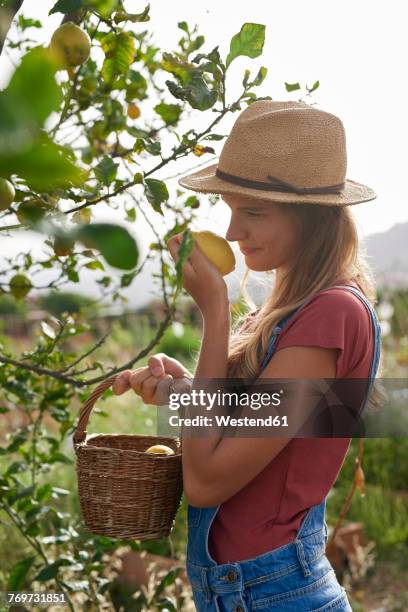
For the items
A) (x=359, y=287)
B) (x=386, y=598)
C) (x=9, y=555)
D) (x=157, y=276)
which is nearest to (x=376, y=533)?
(x=386, y=598)

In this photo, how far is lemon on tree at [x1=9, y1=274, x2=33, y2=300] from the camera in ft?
6.07

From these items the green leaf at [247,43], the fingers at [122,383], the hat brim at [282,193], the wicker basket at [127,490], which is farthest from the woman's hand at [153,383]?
the green leaf at [247,43]

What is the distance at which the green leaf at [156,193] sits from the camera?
4.05ft

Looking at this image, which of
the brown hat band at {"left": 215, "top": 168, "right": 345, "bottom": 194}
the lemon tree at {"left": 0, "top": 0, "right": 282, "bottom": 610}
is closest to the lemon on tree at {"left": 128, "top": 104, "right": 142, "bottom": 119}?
the lemon tree at {"left": 0, "top": 0, "right": 282, "bottom": 610}

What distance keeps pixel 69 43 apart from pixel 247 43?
1.02 ft

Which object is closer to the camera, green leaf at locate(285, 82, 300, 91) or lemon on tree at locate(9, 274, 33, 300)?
green leaf at locate(285, 82, 300, 91)

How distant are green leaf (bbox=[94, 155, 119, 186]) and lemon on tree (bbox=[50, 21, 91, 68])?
0.18 meters

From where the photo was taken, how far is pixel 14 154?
197 mm

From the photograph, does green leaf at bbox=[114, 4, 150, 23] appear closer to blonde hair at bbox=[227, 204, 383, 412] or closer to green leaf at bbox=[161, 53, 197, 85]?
green leaf at bbox=[161, 53, 197, 85]

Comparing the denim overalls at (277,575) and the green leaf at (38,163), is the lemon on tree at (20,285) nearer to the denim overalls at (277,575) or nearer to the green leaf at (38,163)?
the denim overalls at (277,575)

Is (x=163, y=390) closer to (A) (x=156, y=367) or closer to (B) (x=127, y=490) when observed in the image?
(A) (x=156, y=367)

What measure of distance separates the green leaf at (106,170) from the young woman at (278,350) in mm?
154

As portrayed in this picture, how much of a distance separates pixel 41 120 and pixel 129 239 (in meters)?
0.04

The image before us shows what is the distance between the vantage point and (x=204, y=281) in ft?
4.32
